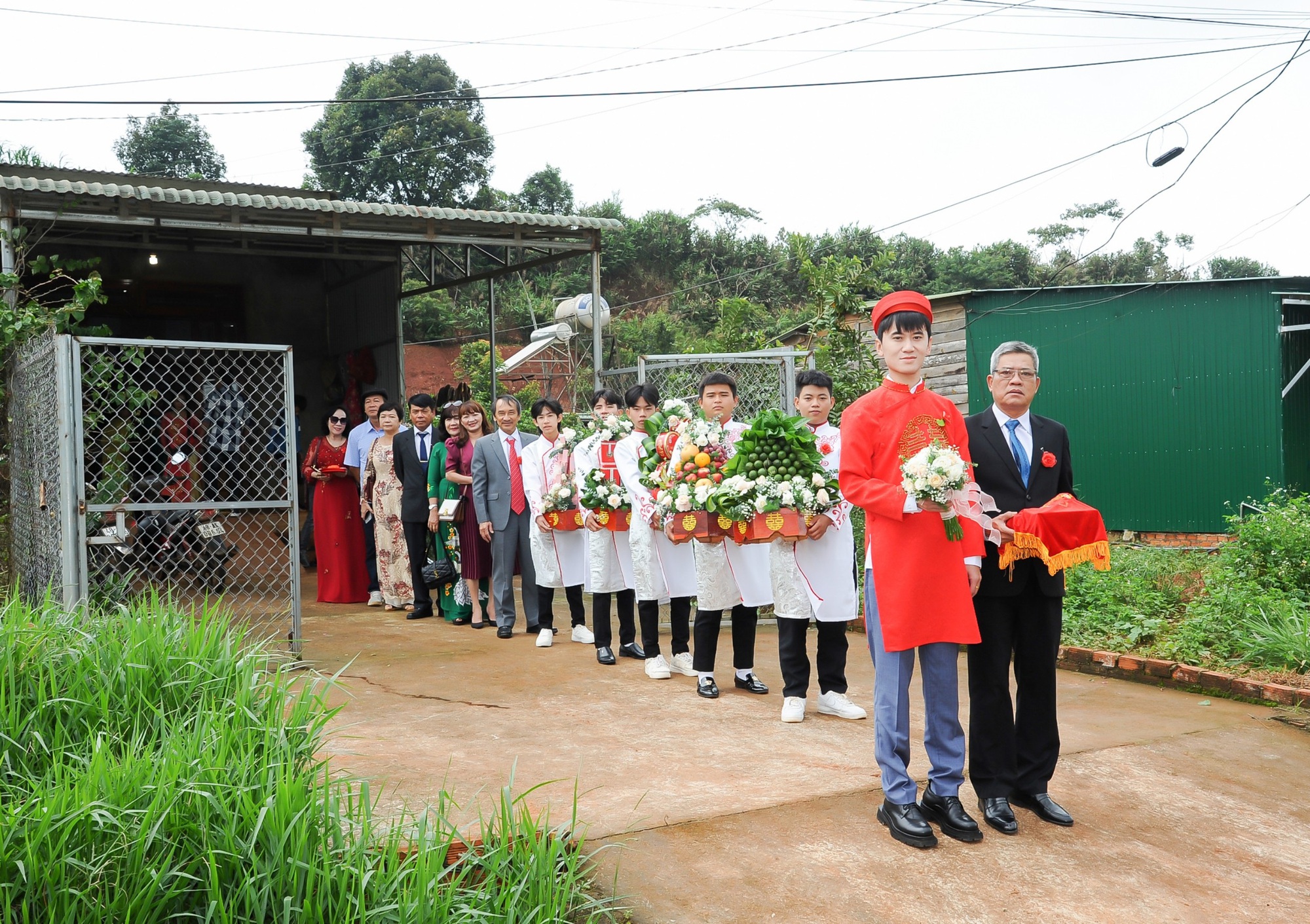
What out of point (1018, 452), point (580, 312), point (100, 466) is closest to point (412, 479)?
point (100, 466)

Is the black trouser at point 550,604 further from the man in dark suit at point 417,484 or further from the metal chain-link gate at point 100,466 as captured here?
the metal chain-link gate at point 100,466

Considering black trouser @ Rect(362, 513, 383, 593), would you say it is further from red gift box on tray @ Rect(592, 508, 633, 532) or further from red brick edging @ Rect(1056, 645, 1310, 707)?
red brick edging @ Rect(1056, 645, 1310, 707)

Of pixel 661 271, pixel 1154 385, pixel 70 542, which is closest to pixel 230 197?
pixel 70 542

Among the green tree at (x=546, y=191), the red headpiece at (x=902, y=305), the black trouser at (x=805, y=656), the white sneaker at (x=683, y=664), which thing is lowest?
the white sneaker at (x=683, y=664)

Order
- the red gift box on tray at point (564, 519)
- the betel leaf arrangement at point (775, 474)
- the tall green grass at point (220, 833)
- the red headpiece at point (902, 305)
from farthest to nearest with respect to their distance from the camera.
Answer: the red gift box on tray at point (564, 519) → the betel leaf arrangement at point (775, 474) → the red headpiece at point (902, 305) → the tall green grass at point (220, 833)

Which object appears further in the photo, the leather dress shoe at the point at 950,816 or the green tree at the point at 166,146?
the green tree at the point at 166,146

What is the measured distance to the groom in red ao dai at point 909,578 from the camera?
3.88 metres

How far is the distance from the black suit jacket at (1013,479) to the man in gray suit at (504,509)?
462 cm

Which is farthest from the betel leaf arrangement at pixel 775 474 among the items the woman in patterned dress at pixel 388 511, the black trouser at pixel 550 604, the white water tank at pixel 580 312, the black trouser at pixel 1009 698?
the white water tank at pixel 580 312

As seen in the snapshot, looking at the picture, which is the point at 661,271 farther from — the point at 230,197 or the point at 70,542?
the point at 70,542

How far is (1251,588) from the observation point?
6945mm

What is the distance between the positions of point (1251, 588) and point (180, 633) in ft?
20.8

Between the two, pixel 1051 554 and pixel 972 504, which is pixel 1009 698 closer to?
pixel 1051 554

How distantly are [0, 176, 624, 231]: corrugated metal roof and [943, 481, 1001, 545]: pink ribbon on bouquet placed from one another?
24.3 ft
